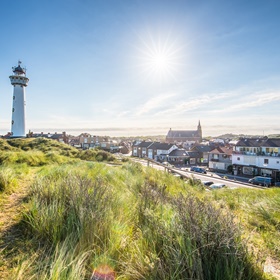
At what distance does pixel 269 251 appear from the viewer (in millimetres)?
2934

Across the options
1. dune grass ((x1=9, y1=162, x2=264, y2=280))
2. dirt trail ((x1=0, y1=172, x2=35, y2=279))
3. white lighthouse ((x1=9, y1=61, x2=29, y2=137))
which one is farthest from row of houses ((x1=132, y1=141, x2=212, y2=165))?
dune grass ((x1=9, y1=162, x2=264, y2=280))

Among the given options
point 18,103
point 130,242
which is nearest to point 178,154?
point 18,103

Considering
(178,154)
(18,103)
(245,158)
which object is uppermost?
(18,103)

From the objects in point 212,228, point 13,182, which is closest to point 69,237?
point 212,228

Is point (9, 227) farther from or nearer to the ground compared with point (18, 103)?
nearer to the ground

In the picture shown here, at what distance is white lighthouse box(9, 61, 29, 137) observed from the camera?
3005 centimetres

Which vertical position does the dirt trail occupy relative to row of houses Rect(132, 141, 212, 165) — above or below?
above

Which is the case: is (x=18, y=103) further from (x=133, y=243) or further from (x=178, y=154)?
(x=178, y=154)

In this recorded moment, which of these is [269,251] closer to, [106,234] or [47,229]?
[106,234]

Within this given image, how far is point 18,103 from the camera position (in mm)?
30734

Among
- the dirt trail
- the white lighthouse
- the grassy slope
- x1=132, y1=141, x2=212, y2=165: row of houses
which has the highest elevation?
the white lighthouse

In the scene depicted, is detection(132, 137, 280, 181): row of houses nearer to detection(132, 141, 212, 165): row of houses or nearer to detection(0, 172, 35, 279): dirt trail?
detection(132, 141, 212, 165): row of houses

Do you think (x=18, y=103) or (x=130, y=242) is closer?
(x=130, y=242)

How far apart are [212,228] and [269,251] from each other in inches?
66.4
